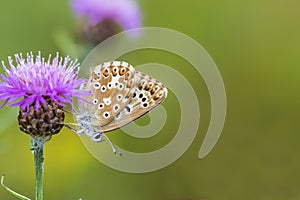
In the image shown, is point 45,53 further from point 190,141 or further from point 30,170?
point 190,141

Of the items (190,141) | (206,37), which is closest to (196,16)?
(206,37)

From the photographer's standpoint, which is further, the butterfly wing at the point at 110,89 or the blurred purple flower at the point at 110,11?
the blurred purple flower at the point at 110,11

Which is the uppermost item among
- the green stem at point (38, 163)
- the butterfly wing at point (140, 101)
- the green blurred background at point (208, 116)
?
the green blurred background at point (208, 116)

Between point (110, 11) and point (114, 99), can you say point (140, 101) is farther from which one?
point (110, 11)

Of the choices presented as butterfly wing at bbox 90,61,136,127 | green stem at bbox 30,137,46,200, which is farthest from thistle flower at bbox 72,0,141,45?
green stem at bbox 30,137,46,200

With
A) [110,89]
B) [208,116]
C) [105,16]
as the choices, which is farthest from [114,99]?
[208,116]

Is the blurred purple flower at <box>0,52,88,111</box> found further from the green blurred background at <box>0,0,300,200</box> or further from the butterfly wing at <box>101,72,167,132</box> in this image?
the green blurred background at <box>0,0,300,200</box>

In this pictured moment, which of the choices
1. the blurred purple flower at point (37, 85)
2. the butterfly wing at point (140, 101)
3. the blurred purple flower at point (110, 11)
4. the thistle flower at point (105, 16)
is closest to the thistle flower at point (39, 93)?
the blurred purple flower at point (37, 85)

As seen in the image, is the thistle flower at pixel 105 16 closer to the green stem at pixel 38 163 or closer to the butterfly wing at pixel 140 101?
the butterfly wing at pixel 140 101

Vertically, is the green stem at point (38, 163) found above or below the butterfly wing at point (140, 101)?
below
